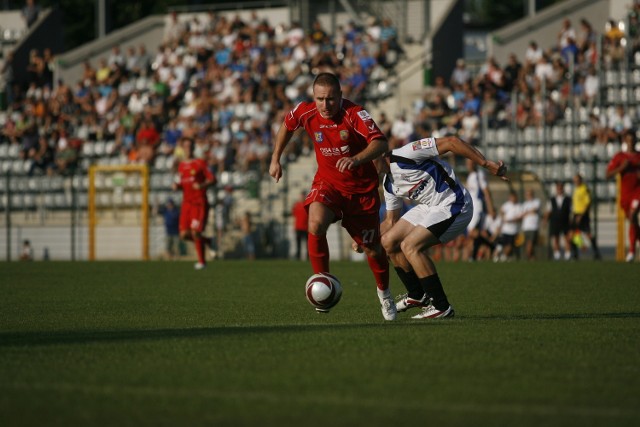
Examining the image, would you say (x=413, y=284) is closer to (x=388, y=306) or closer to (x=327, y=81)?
(x=388, y=306)

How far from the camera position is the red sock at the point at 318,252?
33.4 feet

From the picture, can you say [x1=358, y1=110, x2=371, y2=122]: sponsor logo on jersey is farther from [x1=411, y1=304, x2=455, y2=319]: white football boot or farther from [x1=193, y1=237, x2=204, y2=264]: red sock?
[x1=193, y1=237, x2=204, y2=264]: red sock

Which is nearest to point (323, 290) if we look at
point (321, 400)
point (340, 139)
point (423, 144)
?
point (340, 139)

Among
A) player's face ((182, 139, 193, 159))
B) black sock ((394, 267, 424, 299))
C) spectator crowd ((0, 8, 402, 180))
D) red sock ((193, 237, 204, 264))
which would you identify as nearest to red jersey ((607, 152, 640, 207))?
red sock ((193, 237, 204, 264))

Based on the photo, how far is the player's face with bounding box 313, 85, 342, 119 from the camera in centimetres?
986

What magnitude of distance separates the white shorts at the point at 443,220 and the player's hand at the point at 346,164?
131cm

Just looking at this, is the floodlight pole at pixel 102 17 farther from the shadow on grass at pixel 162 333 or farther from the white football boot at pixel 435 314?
the shadow on grass at pixel 162 333

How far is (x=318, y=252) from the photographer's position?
10.2 metres

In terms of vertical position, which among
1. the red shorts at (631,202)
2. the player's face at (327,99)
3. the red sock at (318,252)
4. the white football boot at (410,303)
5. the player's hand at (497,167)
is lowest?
A: the white football boot at (410,303)

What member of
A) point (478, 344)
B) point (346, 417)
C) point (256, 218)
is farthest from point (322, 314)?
point (256, 218)

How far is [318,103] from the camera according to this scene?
32.8 feet

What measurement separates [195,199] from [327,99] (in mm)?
12163

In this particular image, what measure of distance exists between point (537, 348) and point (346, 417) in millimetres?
2857

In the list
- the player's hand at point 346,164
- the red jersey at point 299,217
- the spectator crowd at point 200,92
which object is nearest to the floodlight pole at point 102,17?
the spectator crowd at point 200,92
